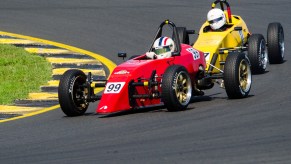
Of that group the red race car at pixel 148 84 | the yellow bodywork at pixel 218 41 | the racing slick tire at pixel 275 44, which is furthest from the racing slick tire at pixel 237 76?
the racing slick tire at pixel 275 44

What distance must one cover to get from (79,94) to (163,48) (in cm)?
145

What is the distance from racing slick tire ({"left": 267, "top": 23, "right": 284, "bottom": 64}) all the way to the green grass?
4074mm

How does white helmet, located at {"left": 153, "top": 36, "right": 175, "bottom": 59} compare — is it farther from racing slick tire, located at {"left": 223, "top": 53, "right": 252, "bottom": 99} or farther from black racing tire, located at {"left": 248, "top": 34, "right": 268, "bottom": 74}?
black racing tire, located at {"left": 248, "top": 34, "right": 268, "bottom": 74}

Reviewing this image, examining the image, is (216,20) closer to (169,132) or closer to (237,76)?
(237,76)

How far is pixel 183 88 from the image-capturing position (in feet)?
47.6

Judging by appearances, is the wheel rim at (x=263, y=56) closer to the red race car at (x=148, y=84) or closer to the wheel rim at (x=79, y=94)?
the red race car at (x=148, y=84)

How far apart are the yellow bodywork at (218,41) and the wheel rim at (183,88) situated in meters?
2.03

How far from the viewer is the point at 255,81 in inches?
683

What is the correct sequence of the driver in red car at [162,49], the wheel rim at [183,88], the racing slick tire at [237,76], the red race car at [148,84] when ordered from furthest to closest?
the driver in red car at [162,49]
the racing slick tire at [237,76]
the wheel rim at [183,88]
the red race car at [148,84]

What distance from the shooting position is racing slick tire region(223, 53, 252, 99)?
14914mm

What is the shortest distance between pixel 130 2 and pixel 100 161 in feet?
54.5

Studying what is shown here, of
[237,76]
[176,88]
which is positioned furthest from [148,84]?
[237,76]

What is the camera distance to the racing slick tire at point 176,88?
1404 cm

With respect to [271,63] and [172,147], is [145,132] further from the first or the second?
[271,63]
